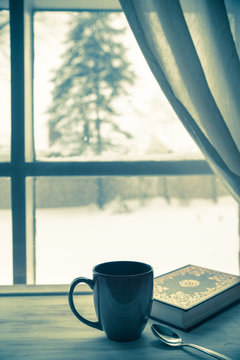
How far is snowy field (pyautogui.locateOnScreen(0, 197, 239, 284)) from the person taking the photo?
1201mm

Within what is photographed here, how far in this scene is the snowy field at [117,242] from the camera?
47.3 inches

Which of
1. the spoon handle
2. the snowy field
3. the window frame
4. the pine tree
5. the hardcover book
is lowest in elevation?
the snowy field

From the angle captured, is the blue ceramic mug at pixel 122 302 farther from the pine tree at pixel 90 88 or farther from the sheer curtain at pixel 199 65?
the pine tree at pixel 90 88

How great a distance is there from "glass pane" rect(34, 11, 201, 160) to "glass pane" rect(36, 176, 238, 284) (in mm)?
157

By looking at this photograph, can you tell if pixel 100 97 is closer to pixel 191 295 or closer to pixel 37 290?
pixel 37 290

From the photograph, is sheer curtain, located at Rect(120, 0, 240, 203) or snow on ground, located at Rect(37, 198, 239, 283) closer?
sheer curtain, located at Rect(120, 0, 240, 203)

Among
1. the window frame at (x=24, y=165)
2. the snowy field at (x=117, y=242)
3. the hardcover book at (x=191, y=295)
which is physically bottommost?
the snowy field at (x=117, y=242)

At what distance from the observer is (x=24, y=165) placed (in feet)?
2.90

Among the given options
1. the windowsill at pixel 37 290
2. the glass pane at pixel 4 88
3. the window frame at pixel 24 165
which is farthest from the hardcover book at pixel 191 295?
the glass pane at pixel 4 88

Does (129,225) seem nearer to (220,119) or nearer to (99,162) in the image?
(99,162)

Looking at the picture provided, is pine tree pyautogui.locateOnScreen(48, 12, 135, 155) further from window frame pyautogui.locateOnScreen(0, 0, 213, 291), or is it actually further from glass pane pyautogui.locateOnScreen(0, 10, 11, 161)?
window frame pyautogui.locateOnScreen(0, 0, 213, 291)

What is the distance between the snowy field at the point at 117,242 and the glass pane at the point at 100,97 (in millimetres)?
307

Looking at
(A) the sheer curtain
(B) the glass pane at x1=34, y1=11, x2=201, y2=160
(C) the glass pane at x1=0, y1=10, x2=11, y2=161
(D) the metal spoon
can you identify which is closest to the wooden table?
(D) the metal spoon

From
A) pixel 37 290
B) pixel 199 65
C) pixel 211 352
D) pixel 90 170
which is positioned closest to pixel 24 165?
pixel 90 170
